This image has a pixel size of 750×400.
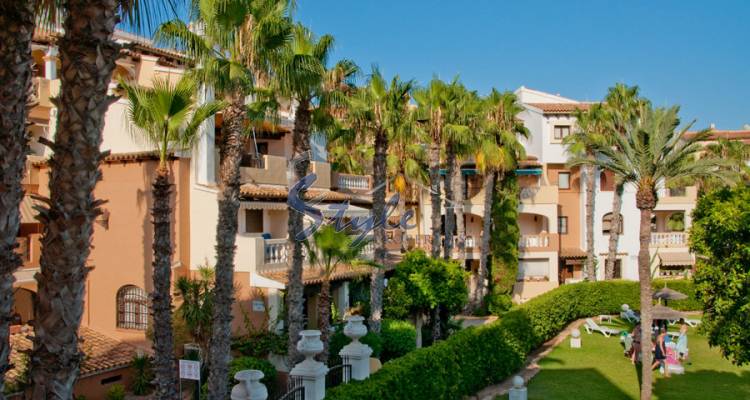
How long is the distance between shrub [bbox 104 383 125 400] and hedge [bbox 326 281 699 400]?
8104mm

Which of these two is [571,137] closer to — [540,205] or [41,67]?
[540,205]

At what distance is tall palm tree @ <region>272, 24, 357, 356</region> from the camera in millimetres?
15781

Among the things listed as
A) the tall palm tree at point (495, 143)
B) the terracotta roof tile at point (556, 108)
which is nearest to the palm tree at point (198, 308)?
the tall palm tree at point (495, 143)

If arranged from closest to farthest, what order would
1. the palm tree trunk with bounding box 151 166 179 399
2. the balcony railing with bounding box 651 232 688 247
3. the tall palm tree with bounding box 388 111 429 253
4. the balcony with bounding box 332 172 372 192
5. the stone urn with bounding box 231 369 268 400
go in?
the stone urn with bounding box 231 369 268 400
the palm tree trunk with bounding box 151 166 179 399
the balcony with bounding box 332 172 372 192
the tall palm tree with bounding box 388 111 429 253
the balcony railing with bounding box 651 232 688 247

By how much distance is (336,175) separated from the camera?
2950cm

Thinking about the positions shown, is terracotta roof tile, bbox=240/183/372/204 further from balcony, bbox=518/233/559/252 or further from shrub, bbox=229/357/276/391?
balcony, bbox=518/233/559/252

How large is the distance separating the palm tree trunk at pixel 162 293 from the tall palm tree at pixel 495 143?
22.4 metres

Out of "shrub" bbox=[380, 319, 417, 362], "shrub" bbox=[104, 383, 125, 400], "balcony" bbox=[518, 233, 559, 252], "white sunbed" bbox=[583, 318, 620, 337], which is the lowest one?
"white sunbed" bbox=[583, 318, 620, 337]

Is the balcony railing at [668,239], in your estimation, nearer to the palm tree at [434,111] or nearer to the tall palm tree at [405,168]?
the tall palm tree at [405,168]

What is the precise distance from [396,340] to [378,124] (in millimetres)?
7393

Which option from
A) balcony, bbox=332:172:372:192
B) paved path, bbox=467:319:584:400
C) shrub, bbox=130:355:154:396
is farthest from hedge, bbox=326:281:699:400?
balcony, bbox=332:172:372:192

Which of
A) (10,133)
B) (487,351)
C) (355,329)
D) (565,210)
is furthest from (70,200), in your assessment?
(565,210)

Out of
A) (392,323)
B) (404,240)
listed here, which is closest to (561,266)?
(404,240)

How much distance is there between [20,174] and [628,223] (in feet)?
148
